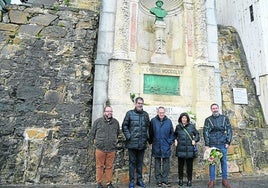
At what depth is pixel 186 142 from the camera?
18.1ft

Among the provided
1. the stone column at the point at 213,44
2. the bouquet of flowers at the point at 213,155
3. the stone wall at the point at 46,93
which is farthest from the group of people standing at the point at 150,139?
the stone column at the point at 213,44

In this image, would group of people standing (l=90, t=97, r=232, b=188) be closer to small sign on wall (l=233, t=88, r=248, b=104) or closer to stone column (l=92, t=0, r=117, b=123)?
stone column (l=92, t=0, r=117, b=123)

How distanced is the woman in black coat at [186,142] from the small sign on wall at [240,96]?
4372mm

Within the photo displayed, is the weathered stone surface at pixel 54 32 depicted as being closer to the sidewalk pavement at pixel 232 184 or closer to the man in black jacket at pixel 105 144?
the man in black jacket at pixel 105 144

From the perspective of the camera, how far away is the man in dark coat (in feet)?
17.9

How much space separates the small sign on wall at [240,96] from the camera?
9.30 m

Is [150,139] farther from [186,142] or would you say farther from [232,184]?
[232,184]

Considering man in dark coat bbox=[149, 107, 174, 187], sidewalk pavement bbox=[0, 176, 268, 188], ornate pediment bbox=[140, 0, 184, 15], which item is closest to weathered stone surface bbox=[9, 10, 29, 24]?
ornate pediment bbox=[140, 0, 184, 15]

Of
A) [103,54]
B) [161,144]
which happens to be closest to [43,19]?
[103,54]

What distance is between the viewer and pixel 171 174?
6398 mm

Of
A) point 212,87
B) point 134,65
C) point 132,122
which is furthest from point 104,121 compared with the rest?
point 212,87

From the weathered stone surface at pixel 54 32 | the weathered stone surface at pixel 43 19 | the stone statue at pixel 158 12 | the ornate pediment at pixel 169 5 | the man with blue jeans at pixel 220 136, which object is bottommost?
the man with blue jeans at pixel 220 136

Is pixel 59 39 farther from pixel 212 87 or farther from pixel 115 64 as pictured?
pixel 212 87

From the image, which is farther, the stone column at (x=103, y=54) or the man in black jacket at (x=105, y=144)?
the stone column at (x=103, y=54)
